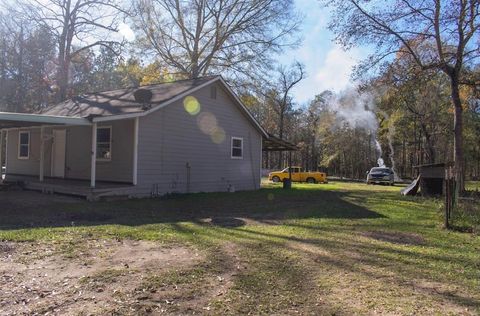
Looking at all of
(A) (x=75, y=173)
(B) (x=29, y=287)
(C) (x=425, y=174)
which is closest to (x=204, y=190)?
(A) (x=75, y=173)

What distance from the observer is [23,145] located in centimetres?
1977

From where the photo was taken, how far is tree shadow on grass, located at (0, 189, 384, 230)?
9773 millimetres

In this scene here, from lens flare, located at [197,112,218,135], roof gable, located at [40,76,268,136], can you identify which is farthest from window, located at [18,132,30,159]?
lens flare, located at [197,112,218,135]

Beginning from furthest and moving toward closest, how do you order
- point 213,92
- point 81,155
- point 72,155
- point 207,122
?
point 213,92
point 207,122
point 72,155
point 81,155

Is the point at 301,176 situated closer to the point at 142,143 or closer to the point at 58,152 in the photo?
the point at 58,152

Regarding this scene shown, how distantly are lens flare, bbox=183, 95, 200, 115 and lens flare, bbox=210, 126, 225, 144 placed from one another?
4.32ft

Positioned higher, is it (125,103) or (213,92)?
(213,92)

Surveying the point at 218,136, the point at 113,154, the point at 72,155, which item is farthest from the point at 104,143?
the point at 218,136

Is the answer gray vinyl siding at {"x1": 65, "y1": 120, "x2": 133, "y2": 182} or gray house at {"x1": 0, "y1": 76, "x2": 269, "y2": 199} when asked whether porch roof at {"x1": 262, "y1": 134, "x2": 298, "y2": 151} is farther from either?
gray vinyl siding at {"x1": 65, "y1": 120, "x2": 133, "y2": 182}

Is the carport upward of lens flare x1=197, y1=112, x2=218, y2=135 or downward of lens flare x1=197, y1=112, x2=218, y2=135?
downward

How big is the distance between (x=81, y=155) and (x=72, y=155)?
58 cm

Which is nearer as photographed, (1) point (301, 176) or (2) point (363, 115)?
(1) point (301, 176)

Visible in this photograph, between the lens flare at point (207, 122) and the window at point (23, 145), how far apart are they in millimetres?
7967

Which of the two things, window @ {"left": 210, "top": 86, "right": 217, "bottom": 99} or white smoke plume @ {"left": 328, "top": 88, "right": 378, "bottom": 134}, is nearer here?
window @ {"left": 210, "top": 86, "right": 217, "bottom": 99}
